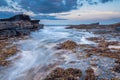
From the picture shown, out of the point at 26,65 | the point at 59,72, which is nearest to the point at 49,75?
the point at 59,72

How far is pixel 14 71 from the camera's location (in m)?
13.6

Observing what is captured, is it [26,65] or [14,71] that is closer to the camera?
[14,71]

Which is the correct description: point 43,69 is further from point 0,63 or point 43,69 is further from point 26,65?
point 0,63

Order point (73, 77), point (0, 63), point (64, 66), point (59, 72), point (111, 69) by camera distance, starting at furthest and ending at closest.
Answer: point (0, 63) < point (64, 66) < point (111, 69) < point (59, 72) < point (73, 77)

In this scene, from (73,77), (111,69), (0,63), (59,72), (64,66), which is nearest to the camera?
(73,77)

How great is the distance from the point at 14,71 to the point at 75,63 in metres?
5.47

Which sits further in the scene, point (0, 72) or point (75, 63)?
point (75, 63)

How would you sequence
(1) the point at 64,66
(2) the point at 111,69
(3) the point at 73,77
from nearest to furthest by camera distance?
(3) the point at 73,77, (2) the point at 111,69, (1) the point at 64,66

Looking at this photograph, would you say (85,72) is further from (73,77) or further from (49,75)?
(49,75)

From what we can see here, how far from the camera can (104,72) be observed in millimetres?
13000

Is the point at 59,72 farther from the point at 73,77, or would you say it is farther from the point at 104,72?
the point at 104,72

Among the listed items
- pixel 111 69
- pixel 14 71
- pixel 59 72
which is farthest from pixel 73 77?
pixel 14 71

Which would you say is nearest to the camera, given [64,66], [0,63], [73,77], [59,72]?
[73,77]

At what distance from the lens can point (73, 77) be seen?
1188 centimetres
